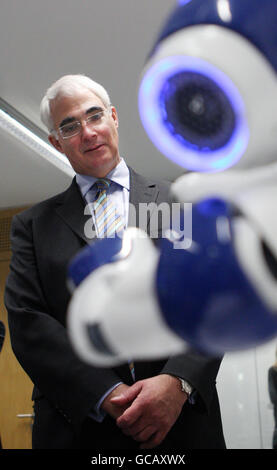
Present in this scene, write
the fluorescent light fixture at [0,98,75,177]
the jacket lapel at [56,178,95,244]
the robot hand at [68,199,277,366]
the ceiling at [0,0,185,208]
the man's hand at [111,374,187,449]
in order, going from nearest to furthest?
the robot hand at [68,199,277,366]
the man's hand at [111,374,187,449]
the jacket lapel at [56,178,95,244]
the ceiling at [0,0,185,208]
the fluorescent light fixture at [0,98,75,177]

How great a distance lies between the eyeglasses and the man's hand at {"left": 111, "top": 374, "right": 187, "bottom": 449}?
439 millimetres

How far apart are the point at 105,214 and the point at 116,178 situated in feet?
0.59

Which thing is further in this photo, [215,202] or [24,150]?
[24,150]

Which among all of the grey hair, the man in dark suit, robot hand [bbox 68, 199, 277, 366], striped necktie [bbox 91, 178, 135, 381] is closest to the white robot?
robot hand [bbox 68, 199, 277, 366]

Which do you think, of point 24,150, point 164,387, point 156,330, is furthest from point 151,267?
point 24,150

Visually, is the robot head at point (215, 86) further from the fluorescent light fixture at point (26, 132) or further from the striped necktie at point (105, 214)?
the fluorescent light fixture at point (26, 132)

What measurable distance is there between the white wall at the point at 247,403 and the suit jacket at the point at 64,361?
1942 mm

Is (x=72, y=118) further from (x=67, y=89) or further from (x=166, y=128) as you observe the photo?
(x=166, y=128)

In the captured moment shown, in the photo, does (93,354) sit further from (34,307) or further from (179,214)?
(34,307)

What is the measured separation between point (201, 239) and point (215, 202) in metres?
0.03

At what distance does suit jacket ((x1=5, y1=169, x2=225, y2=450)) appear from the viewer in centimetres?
83

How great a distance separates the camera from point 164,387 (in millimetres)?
802

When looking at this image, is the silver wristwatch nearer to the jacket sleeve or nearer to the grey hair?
the jacket sleeve

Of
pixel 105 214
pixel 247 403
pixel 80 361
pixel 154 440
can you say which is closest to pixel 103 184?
pixel 105 214
